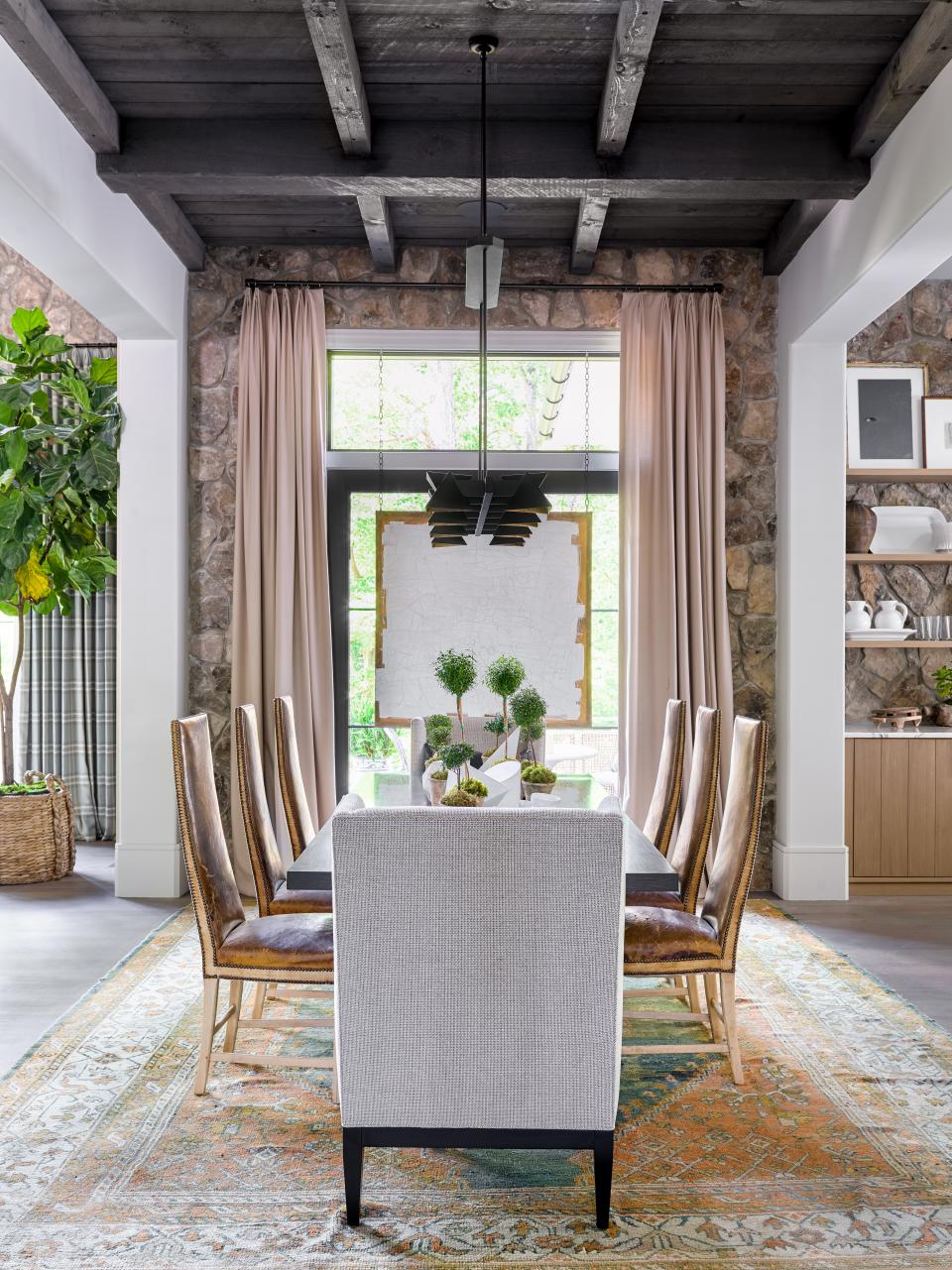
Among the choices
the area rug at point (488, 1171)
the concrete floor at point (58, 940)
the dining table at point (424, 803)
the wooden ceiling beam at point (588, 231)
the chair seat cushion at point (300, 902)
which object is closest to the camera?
the area rug at point (488, 1171)

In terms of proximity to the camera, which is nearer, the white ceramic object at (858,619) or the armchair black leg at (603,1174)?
the armchair black leg at (603,1174)

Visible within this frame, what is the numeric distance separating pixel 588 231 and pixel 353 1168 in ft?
12.3

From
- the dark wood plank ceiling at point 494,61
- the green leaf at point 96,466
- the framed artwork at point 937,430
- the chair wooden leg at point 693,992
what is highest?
the dark wood plank ceiling at point 494,61

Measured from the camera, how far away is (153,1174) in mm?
2330

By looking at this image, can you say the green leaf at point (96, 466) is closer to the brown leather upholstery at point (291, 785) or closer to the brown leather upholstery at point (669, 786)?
the brown leather upholstery at point (291, 785)

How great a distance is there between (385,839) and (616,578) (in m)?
3.39

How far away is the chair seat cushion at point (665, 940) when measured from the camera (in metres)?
2.70

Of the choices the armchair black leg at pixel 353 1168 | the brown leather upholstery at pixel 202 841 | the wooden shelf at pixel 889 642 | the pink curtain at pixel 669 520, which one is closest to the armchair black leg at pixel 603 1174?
the armchair black leg at pixel 353 1168

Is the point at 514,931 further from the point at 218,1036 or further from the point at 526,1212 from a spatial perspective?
the point at 218,1036

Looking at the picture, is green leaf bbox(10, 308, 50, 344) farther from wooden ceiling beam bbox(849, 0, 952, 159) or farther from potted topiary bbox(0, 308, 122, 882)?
wooden ceiling beam bbox(849, 0, 952, 159)

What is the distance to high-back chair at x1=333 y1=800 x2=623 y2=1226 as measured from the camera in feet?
6.36

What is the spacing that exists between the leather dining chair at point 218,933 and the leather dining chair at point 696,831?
3.09ft

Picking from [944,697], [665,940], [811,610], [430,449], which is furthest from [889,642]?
[665,940]

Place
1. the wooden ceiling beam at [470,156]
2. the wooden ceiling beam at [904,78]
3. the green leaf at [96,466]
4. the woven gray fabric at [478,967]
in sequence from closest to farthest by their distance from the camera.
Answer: the woven gray fabric at [478,967], the wooden ceiling beam at [904,78], the wooden ceiling beam at [470,156], the green leaf at [96,466]
